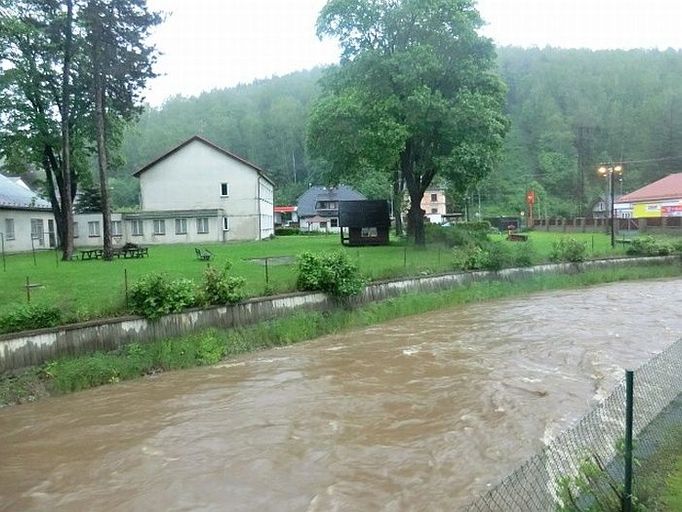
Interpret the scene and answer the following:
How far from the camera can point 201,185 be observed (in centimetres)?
4219

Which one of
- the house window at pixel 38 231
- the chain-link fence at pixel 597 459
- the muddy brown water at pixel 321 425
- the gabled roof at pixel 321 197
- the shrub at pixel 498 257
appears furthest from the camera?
the gabled roof at pixel 321 197

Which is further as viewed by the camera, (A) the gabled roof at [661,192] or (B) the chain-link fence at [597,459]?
(A) the gabled roof at [661,192]

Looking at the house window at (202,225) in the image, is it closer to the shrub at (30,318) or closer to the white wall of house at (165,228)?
the white wall of house at (165,228)

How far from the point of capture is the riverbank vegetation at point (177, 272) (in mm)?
12672

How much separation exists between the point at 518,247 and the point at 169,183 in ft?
91.3

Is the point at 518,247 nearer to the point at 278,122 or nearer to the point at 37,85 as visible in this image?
the point at 37,85

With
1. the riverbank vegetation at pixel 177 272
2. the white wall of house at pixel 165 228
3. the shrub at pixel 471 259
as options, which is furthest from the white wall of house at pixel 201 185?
the shrub at pixel 471 259

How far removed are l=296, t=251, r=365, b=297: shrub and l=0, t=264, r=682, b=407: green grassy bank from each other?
0.74m

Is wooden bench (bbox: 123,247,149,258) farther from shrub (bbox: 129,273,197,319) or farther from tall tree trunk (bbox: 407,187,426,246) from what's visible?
shrub (bbox: 129,273,197,319)

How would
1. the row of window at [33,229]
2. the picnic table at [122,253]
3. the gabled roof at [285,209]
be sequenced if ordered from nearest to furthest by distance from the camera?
1. the picnic table at [122,253]
2. the row of window at [33,229]
3. the gabled roof at [285,209]

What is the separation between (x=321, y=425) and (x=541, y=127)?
9186 centimetres

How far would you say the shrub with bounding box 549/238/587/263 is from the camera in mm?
26172

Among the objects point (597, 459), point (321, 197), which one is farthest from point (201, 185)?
point (597, 459)

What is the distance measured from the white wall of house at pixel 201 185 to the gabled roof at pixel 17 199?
7183mm
